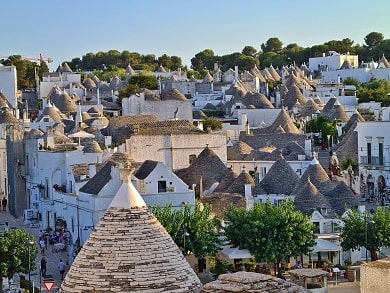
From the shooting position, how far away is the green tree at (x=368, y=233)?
3659cm

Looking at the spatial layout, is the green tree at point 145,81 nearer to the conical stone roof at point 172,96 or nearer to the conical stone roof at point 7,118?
the conical stone roof at point 172,96

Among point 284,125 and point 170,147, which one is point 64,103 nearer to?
point 284,125

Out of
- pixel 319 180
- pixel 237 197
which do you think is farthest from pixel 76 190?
pixel 319 180

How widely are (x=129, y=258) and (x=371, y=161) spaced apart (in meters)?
39.8

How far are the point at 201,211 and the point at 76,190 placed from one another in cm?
751

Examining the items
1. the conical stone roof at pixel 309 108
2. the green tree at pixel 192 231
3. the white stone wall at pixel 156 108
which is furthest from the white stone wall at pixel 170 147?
the conical stone roof at pixel 309 108

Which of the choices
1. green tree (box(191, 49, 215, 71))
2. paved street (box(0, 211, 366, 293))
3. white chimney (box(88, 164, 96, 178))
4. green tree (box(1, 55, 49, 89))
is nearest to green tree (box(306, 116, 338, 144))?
paved street (box(0, 211, 366, 293))

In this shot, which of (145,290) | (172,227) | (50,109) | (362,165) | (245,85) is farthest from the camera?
(245,85)

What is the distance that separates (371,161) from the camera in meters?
51.8

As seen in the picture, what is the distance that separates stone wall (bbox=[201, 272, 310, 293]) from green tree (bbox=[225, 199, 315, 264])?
862 inches

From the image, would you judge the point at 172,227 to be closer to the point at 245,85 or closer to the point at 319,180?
the point at 319,180

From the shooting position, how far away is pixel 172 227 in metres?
35.1

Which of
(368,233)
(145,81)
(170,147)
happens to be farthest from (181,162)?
(145,81)

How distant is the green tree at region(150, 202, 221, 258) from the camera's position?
3538cm
